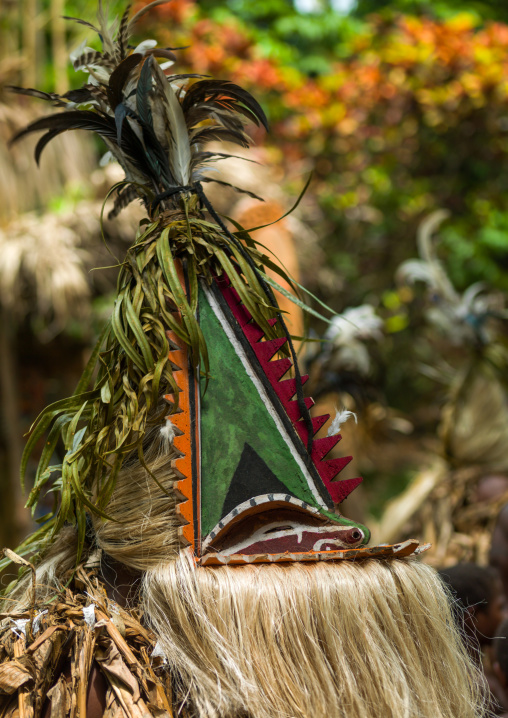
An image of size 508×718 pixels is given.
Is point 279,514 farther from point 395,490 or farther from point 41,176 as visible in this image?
point 395,490

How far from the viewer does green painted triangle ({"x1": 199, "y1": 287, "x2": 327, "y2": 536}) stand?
1444 mm

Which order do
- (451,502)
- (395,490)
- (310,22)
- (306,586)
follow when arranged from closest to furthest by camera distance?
(306,586) < (451,502) < (310,22) < (395,490)

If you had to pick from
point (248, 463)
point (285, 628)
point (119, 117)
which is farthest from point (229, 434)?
point (119, 117)

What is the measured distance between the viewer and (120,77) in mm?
1481

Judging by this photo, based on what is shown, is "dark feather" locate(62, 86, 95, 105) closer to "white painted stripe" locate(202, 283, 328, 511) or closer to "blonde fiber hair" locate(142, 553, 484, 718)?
"white painted stripe" locate(202, 283, 328, 511)

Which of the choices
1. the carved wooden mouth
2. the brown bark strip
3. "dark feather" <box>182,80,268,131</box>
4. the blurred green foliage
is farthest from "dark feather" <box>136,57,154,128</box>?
the blurred green foliage

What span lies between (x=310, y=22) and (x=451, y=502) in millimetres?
6082

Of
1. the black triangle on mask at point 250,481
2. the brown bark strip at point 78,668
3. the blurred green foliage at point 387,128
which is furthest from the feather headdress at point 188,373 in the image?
the blurred green foliage at point 387,128

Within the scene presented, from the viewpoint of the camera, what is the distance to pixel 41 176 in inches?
197

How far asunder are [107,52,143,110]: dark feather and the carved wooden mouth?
2.96ft

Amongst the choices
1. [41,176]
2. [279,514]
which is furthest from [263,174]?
[279,514]

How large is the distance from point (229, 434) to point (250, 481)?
108 millimetres

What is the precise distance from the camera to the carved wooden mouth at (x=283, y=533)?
4.72ft

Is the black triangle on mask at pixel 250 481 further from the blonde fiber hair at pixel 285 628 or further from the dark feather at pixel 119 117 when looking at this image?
the dark feather at pixel 119 117
